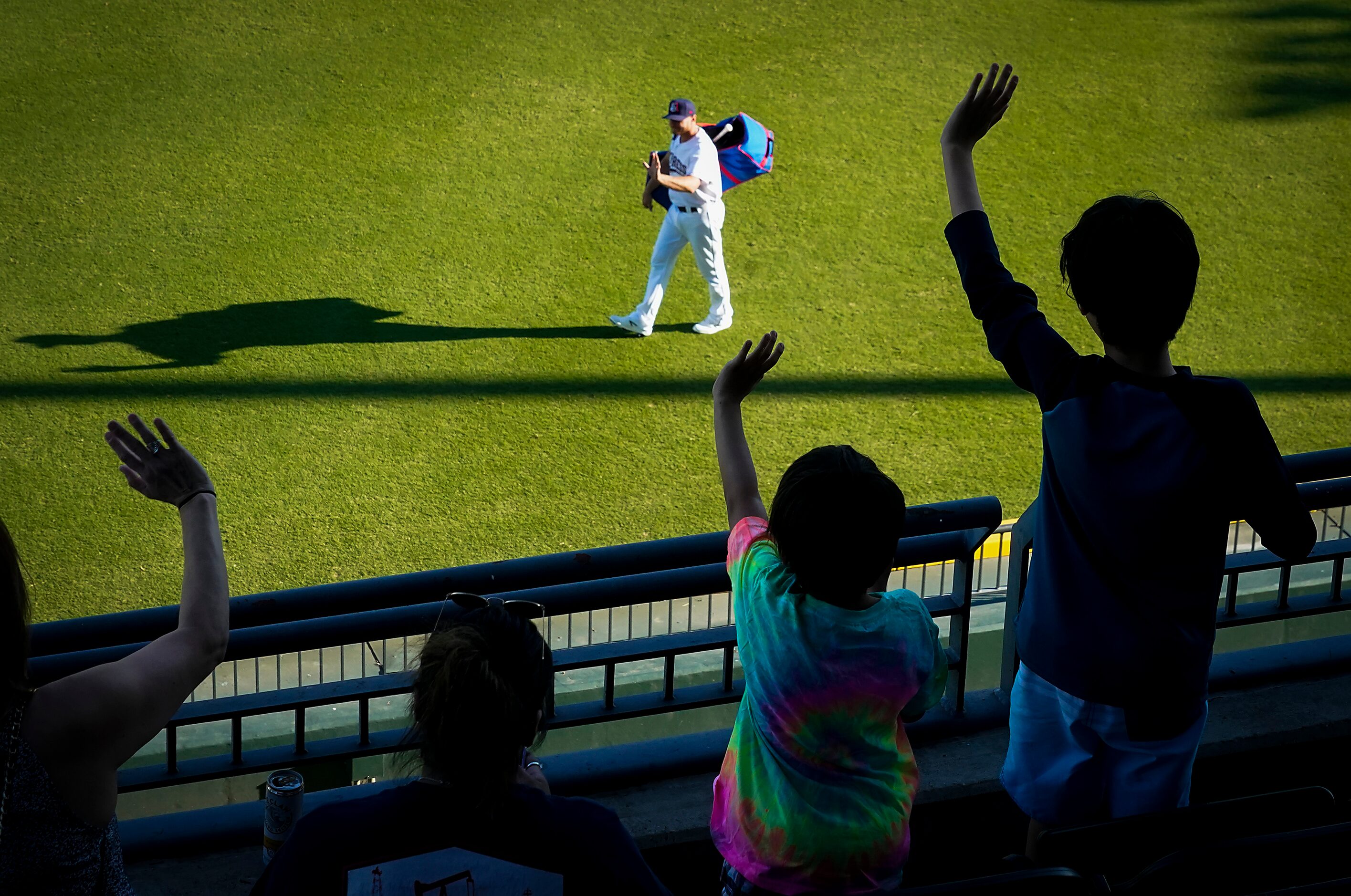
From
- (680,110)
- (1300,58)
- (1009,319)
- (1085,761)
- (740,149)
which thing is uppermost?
(1300,58)

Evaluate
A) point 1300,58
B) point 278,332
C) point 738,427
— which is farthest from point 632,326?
point 1300,58

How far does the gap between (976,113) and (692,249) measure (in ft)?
21.4

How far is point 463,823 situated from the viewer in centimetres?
174

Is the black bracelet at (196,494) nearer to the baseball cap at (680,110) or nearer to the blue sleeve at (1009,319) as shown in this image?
the blue sleeve at (1009,319)

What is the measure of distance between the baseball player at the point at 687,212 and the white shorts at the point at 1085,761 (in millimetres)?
6769

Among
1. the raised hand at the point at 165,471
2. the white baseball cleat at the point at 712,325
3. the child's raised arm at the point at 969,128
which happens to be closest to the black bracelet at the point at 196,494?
the raised hand at the point at 165,471

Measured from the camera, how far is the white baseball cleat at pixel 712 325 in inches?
358

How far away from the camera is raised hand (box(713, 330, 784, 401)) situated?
245 centimetres

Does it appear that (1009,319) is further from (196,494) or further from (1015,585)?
(196,494)

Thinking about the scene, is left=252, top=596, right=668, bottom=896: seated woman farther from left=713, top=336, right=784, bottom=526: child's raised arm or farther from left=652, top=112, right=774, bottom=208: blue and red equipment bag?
left=652, top=112, right=774, bottom=208: blue and red equipment bag

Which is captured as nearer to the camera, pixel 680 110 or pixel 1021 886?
pixel 1021 886

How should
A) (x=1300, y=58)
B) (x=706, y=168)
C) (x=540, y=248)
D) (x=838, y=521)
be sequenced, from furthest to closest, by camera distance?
(x=1300, y=58) → (x=540, y=248) → (x=706, y=168) → (x=838, y=521)

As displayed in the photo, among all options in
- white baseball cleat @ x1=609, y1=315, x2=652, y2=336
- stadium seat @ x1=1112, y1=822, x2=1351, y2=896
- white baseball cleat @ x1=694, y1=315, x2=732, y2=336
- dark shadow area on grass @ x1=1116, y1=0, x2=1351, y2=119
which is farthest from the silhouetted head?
dark shadow area on grass @ x1=1116, y1=0, x2=1351, y2=119

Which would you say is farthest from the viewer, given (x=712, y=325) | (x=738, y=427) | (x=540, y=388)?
(x=712, y=325)
